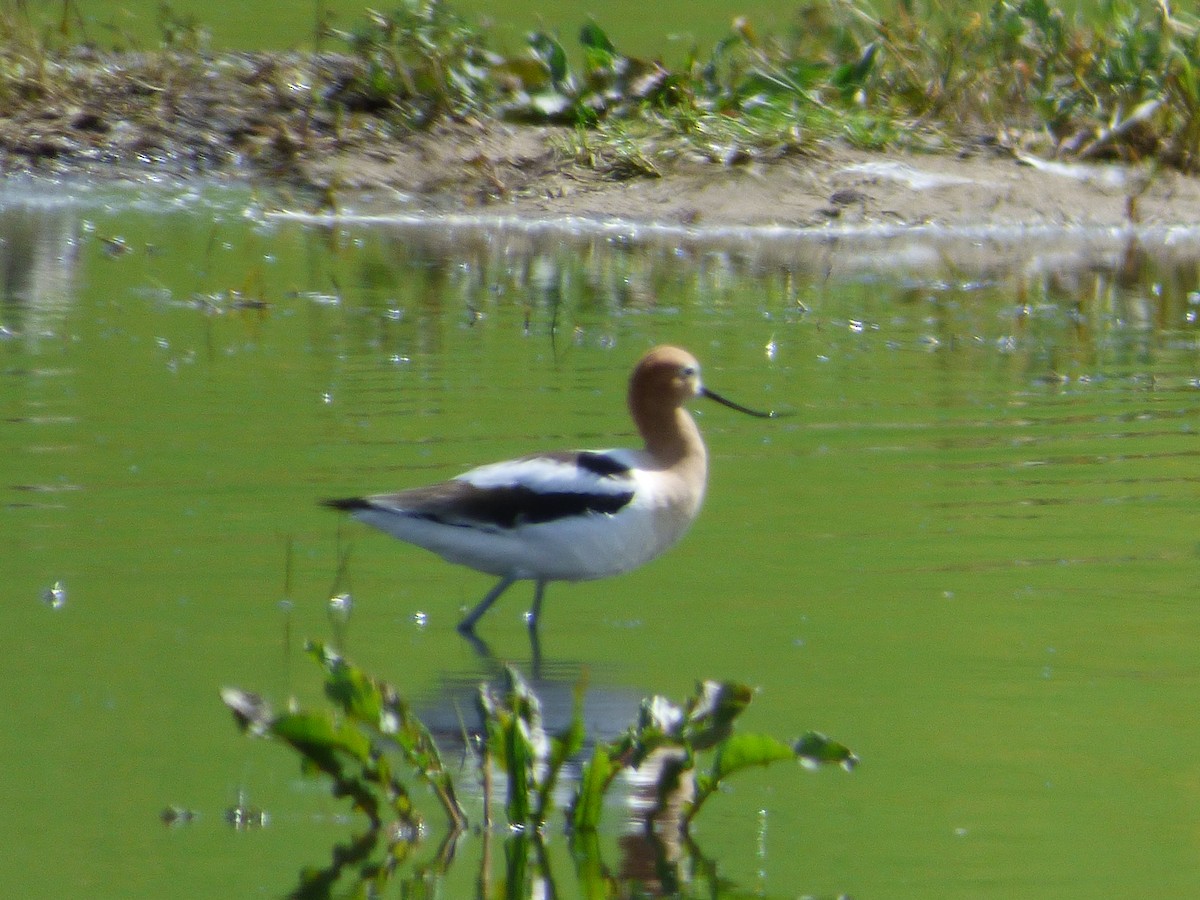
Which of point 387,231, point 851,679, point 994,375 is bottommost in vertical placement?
point 387,231

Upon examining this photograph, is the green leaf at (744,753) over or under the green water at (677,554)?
over

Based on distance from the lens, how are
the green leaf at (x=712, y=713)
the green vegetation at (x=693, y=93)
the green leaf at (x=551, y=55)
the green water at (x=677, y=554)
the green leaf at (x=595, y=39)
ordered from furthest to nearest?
the green leaf at (x=551, y=55) → the green leaf at (x=595, y=39) → the green vegetation at (x=693, y=93) → the green water at (x=677, y=554) → the green leaf at (x=712, y=713)

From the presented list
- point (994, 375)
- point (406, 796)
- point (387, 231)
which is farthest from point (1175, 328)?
point (406, 796)

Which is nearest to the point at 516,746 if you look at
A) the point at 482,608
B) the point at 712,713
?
the point at 712,713

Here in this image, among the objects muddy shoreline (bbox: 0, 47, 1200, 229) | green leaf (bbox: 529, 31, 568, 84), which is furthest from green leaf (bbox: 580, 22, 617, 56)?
muddy shoreline (bbox: 0, 47, 1200, 229)

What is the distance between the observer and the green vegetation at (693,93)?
618 inches

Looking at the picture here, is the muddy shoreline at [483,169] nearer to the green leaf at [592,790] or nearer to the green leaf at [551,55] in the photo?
the green leaf at [551,55]

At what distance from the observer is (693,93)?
16.4m

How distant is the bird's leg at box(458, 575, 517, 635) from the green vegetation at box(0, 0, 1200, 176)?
9253mm

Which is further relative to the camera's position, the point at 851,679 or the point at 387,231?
the point at 387,231

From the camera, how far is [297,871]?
4.39 meters

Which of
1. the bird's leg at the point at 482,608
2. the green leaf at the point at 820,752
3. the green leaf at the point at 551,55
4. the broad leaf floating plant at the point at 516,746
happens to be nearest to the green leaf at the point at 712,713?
the broad leaf floating plant at the point at 516,746

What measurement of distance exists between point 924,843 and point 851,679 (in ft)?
4.12

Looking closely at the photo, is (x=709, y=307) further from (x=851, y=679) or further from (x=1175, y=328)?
(x=851, y=679)
